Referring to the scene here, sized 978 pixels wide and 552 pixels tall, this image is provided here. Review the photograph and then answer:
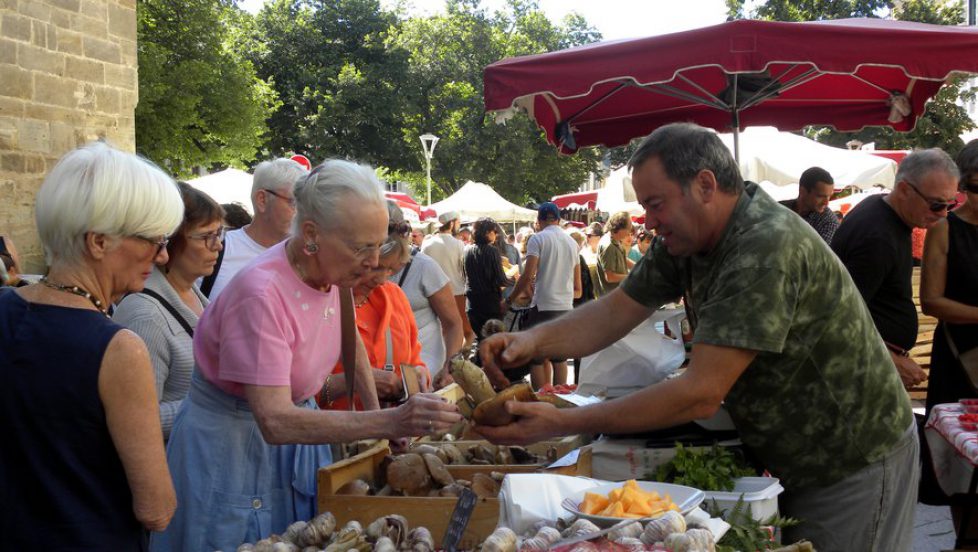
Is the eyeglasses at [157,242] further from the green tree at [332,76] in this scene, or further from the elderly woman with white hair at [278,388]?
the green tree at [332,76]

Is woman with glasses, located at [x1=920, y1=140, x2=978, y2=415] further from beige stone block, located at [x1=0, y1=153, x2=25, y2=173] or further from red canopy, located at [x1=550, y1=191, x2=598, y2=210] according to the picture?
red canopy, located at [x1=550, y1=191, x2=598, y2=210]

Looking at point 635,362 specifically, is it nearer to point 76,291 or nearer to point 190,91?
point 76,291

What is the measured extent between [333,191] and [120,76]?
9.07 metres

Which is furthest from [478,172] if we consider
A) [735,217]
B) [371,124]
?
[735,217]

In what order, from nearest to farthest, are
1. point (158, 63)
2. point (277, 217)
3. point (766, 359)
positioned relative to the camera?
point (766, 359), point (277, 217), point (158, 63)

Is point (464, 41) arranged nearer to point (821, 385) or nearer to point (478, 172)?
point (478, 172)

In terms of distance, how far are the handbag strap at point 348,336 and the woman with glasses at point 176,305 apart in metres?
0.52

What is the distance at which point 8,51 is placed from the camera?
8.55 meters

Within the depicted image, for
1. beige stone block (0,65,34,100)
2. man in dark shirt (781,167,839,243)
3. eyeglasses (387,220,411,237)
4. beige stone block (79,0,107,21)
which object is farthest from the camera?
beige stone block (79,0,107,21)

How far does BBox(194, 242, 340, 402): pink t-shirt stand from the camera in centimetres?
230

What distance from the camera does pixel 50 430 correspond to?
192 centimetres

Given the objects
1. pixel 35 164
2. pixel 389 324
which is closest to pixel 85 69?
pixel 35 164

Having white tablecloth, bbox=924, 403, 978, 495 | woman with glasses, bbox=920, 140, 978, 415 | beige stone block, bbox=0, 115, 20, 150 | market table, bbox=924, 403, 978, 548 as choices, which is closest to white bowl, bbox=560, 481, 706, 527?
white tablecloth, bbox=924, 403, 978, 495

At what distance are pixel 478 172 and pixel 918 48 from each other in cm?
3498
